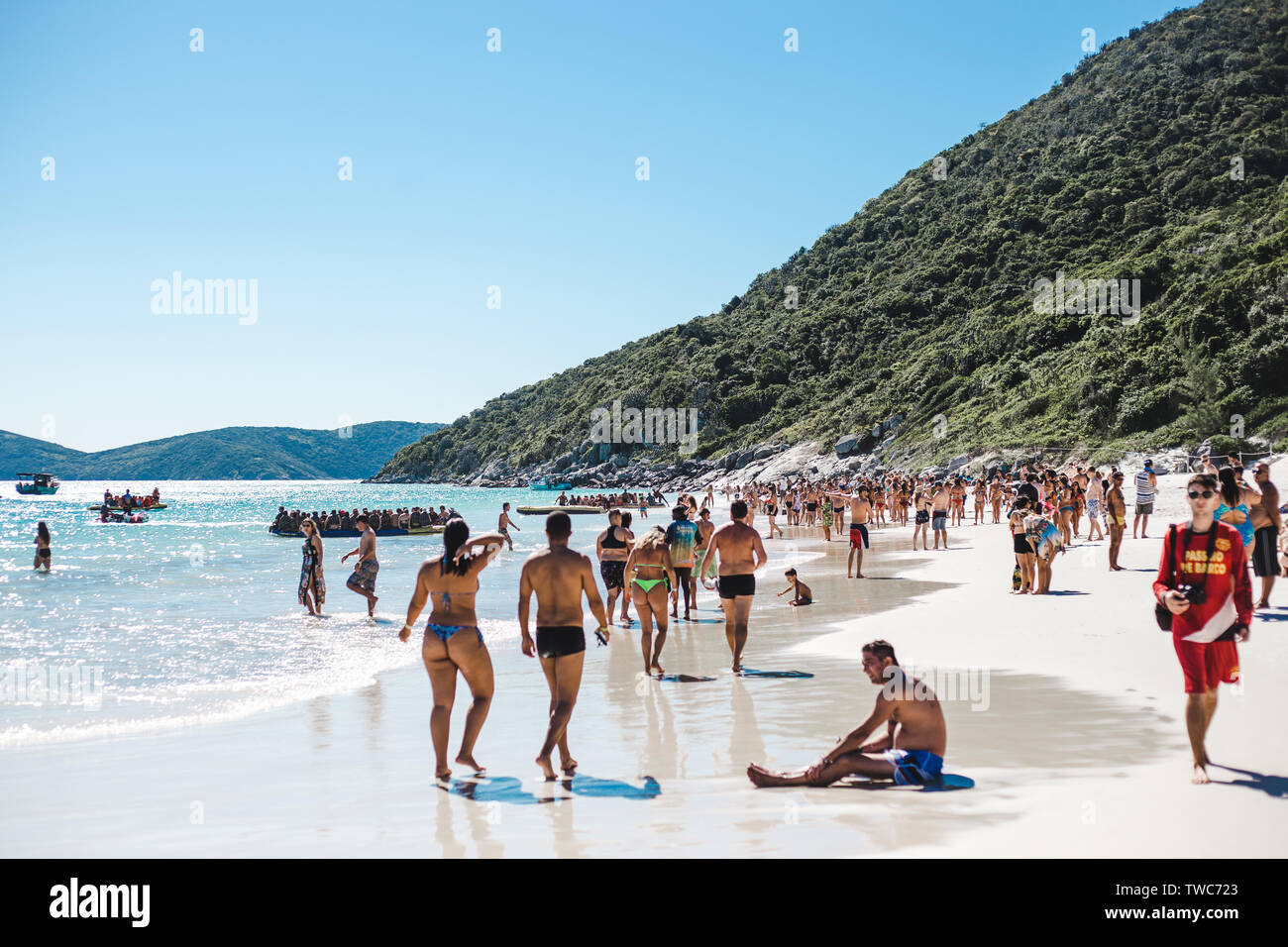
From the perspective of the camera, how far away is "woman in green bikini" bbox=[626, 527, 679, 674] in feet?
31.6

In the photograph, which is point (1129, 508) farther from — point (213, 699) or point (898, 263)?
point (898, 263)

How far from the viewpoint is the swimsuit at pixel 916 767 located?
5355mm

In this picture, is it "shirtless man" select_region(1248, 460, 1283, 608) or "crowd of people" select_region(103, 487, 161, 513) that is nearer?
"shirtless man" select_region(1248, 460, 1283, 608)

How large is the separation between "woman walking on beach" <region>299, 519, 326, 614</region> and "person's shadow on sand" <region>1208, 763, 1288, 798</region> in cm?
1298

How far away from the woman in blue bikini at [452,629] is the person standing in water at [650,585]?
3.68 meters

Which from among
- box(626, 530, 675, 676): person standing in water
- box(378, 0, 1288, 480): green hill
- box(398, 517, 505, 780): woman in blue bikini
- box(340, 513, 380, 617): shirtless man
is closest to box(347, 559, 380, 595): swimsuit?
box(340, 513, 380, 617): shirtless man

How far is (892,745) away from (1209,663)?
1819 mm

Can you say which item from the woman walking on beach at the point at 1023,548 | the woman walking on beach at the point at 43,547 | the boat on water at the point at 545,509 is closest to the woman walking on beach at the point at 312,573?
the woman walking on beach at the point at 1023,548

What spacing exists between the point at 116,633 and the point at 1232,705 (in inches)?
585

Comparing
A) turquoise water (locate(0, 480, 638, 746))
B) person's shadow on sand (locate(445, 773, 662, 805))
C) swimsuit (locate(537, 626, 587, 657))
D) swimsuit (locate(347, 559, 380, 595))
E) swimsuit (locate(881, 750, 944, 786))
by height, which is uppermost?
swimsuit (locate(537, 626, 587, 657))

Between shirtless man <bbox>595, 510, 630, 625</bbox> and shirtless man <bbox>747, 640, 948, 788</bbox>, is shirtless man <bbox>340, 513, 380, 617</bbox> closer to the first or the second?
shirtless man <bbox>595, 510, 630, 625</bbox>

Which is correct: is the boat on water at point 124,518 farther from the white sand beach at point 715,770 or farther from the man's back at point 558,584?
the man's back at point 558,584

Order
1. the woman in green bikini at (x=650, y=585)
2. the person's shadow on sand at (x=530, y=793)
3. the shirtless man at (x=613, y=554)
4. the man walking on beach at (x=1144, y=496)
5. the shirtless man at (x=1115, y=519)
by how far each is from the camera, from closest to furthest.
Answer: the person's shadow on sand at (x=530, y=793) < the woman in green bikini at (x=650, y=585) < the shirtless man at (x=613, y=554) < the shirtless man at (x=1115, y=519) < the man walking on beach at (x=1144, y=496)

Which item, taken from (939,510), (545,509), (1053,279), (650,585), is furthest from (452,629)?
(1053,279)
